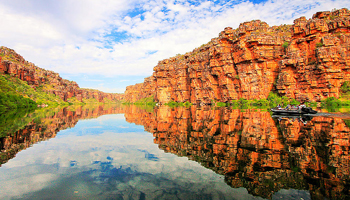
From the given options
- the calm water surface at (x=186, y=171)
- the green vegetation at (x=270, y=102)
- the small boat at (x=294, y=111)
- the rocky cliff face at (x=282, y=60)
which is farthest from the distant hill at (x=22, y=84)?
the green vegetation at (x=270, y=102)

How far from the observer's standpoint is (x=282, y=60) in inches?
1914

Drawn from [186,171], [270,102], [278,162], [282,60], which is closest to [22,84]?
[270,102]

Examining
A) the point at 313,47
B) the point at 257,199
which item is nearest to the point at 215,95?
the point at 313,47

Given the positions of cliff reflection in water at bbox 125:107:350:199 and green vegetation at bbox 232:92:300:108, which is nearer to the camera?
cliff reflection in water at bbox 125:107:350:199

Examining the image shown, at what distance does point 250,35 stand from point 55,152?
59174 mm

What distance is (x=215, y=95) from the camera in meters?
70.3

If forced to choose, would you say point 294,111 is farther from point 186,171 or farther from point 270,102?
point 270,102

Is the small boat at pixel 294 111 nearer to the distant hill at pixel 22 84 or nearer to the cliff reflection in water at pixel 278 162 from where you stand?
the cliff reflection in water at pixel 278 162

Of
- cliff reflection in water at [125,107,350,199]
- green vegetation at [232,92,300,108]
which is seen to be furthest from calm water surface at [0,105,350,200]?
green vegetation at [232,92,300,108]

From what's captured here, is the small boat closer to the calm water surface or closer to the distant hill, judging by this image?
the calm water surface

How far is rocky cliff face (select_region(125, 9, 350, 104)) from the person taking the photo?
142 ft

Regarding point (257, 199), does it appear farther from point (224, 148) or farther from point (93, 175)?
point (93, 175)

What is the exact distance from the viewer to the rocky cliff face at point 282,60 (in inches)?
1703

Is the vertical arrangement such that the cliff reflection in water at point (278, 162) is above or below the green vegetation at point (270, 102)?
below
